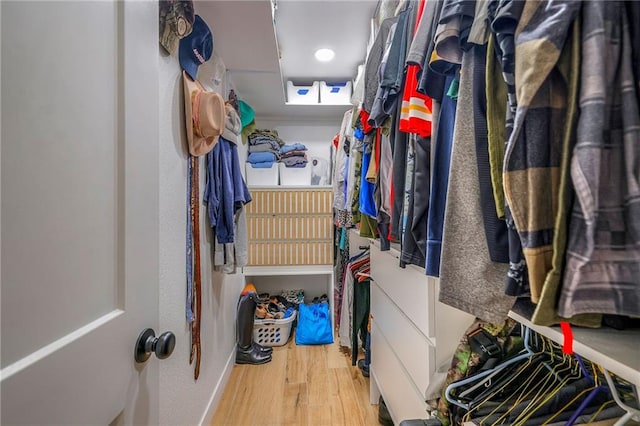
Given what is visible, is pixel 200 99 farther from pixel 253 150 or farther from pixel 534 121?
pixel 253 150

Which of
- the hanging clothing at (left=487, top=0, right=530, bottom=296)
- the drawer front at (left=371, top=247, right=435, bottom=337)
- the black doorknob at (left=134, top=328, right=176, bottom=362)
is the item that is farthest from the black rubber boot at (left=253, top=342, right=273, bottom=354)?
the hanging clothing at (left=487, top=0, right=530, bottom=296)

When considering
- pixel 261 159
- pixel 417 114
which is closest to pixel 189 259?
pixel 417 114

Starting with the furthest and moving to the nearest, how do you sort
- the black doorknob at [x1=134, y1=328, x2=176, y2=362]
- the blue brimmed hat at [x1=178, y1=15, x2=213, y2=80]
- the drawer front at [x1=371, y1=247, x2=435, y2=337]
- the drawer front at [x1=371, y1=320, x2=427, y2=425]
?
the blue brimmed hat at [x1=178, y1=15, x2=213, y2=80]
the drawer front at [x1=371, y1=320, x2=427, y2=425]
the drawer front at [x1=371, y1=247, x2=435, y2=337]
the black doorknob at [x1=134, y1=328, x2=176, y2=362]

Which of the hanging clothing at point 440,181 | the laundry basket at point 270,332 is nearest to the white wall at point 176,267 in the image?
the laundry basket at point 270,332

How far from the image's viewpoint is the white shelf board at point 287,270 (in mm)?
2535

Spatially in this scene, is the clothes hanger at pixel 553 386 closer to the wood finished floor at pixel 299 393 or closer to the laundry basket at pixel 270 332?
the wood finished floor at pixel 299 393

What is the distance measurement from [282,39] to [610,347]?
2.13 meters

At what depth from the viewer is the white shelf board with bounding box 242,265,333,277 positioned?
8.32ft

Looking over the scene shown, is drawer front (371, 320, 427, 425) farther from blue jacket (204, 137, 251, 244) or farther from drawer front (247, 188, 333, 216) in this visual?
drawer front (247, 188, 333, 216)

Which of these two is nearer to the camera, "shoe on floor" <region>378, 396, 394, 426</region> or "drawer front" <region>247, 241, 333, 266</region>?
"shoe on floor" <region>378, 396, 394, 426</region>

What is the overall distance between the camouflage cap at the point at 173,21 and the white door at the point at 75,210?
43 cm

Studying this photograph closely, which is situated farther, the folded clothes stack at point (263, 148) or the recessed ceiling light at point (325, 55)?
the folded clothes stack at point (263, 148)

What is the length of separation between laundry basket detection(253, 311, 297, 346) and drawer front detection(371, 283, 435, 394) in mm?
1138

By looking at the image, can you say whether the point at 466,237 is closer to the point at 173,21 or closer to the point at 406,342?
the point at 406,342
